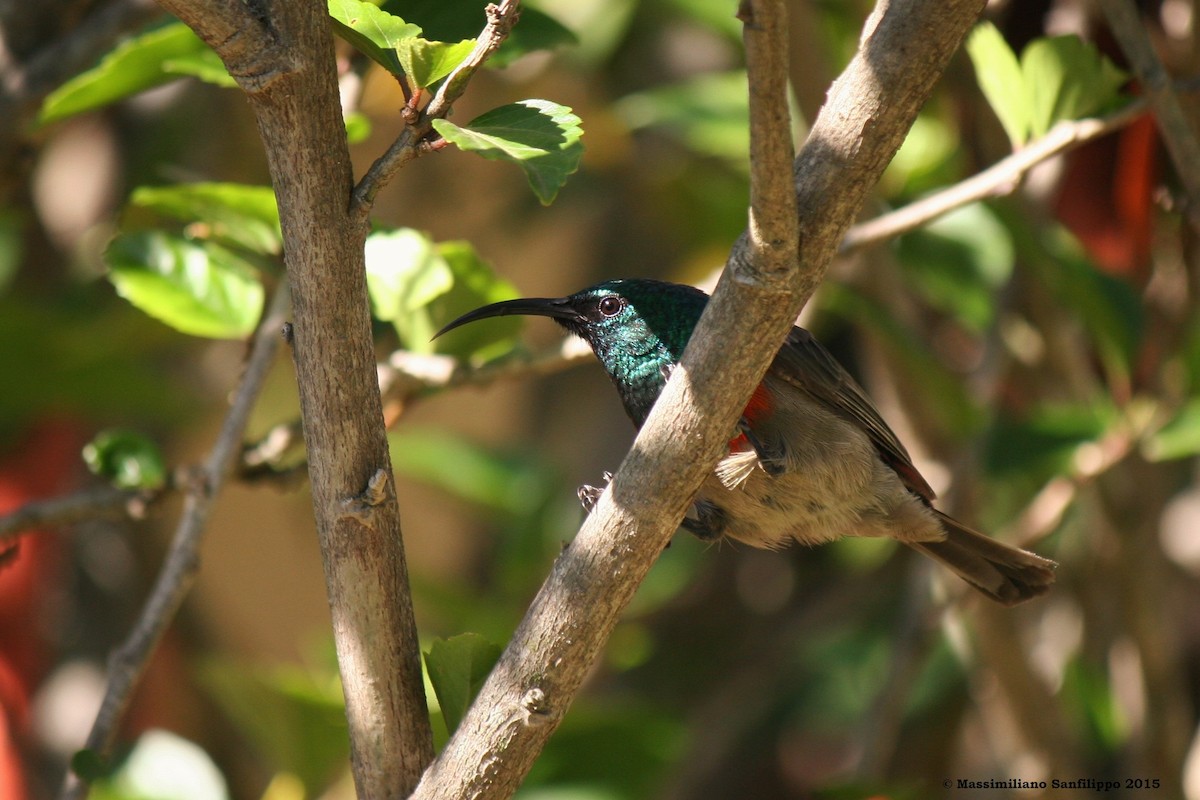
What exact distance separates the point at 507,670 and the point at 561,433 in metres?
3.38

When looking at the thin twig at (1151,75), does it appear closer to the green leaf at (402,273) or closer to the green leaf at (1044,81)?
the green leaf at (1044,81)

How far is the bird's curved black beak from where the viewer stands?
1872 millimetres

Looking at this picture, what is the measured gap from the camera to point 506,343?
76.1 inches

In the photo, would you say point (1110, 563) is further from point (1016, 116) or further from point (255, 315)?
point (255, 315)

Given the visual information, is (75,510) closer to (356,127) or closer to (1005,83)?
(356,127)

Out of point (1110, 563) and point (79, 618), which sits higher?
point (79, 618)

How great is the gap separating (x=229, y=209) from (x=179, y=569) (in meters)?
0.57

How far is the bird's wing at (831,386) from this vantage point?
2070 millimetres

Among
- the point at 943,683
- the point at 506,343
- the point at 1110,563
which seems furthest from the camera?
the point at 943,683

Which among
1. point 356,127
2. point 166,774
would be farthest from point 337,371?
point 166,774

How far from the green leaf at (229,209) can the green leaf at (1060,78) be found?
115 cm

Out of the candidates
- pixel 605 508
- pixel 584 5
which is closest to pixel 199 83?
pixel 584 5

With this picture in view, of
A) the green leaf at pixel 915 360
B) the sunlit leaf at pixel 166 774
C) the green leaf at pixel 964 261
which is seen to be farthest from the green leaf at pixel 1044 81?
the sunlit leaf at pixel 166 774

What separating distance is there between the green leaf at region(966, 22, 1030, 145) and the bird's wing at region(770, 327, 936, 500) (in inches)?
19.4
